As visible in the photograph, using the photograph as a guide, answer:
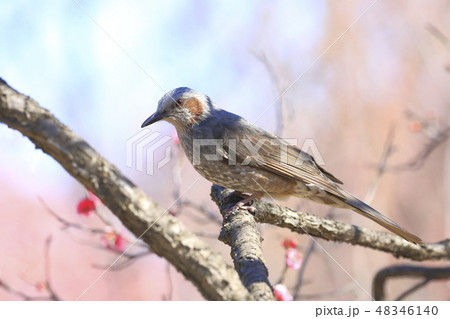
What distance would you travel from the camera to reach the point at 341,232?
123 inches

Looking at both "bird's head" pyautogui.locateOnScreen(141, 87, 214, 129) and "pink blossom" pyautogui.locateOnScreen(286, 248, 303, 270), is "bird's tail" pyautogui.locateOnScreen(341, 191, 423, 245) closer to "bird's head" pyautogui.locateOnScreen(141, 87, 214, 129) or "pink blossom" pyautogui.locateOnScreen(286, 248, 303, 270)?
"pink blossom" pyautogui.locateOnScreen(286, 248, 303, 270)

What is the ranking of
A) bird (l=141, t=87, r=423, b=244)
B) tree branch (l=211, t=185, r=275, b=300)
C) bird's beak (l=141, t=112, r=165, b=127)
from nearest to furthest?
tree branch (l=211, t=185, r=275, b=300) → bird (l=141, t=87, r=423, b=244) → bird's beak (l=141, t=112, r=165, b=127)

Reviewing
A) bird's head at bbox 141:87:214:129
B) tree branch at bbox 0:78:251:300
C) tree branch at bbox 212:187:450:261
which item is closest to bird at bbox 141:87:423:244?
bird's head at bbox 141:87:214:129

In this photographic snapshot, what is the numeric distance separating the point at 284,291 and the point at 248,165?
3.41 ft

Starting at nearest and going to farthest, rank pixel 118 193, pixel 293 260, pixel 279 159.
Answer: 1. pixel 118 193
2. pixel 293 260
3. pixel 279 159

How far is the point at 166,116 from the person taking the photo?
11.6 feet

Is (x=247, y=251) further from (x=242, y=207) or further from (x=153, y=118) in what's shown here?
(x=153, y=118)

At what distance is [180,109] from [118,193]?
2.27 meters

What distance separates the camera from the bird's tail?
291 centimetres

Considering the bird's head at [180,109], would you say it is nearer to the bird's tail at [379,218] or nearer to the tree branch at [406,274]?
the bird's tail at [379,218]

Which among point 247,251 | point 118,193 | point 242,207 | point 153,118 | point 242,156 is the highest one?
point 242,156

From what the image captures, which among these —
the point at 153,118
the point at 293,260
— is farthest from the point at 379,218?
the point at 153,118

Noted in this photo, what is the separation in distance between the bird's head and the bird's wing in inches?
12.7
